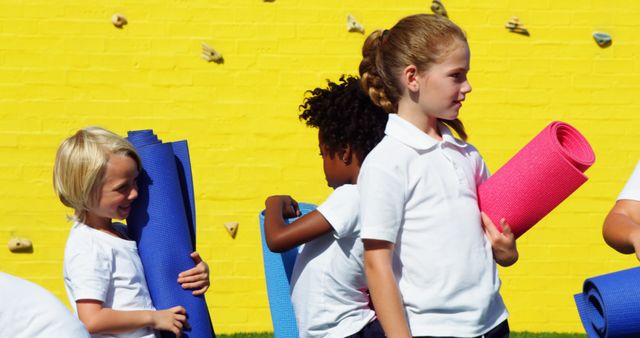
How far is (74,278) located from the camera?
3482 millimetres

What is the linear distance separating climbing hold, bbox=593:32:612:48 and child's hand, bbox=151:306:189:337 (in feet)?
12.0

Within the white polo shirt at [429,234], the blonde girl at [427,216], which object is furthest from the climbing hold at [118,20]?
the white polo shirt at [429,234]

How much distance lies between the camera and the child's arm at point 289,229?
359 cm

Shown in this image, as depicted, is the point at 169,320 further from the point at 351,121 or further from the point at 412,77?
the point at 412,77

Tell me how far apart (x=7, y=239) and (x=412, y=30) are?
3766mm

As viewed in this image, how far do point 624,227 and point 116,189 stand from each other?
1.59 meters

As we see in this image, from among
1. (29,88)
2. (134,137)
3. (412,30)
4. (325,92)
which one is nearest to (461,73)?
(412,30)

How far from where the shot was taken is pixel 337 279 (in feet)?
11.9

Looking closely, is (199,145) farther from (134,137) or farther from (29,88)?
(134,137)

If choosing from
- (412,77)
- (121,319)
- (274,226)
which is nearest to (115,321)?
(121,319)

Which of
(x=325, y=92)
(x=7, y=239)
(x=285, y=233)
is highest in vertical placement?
(x=325, y=92)

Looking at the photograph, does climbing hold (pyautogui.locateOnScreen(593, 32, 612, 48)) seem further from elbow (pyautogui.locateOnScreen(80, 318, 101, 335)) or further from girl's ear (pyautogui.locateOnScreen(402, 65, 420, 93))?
→ elbow (pyautogui.locateOnScreen(80, 318, 101, 335))

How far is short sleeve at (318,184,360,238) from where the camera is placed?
140 inches

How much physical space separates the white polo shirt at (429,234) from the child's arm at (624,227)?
377 millimetres
